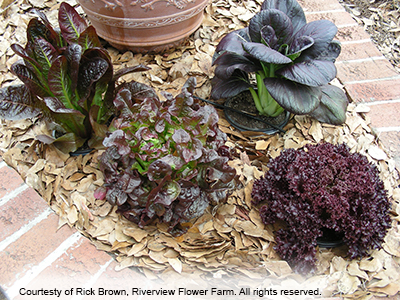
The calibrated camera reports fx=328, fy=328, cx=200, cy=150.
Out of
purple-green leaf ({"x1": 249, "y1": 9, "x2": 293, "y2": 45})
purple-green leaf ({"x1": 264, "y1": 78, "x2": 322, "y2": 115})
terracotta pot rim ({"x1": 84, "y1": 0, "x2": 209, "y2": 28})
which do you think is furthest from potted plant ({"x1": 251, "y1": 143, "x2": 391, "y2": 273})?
terracotta pot rim ({"x1": 84, "y1": 0, "x2": 209, "y2": 28})

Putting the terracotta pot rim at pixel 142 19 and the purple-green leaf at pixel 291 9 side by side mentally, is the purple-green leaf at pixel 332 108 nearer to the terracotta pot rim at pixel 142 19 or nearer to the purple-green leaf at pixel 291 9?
the purple-green leaf at pixel 291 9

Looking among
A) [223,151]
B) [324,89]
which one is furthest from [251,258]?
[324,89]

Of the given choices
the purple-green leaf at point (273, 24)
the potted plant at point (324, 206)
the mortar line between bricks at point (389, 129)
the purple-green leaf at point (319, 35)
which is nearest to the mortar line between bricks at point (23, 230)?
the potted plant at point (324, 206)

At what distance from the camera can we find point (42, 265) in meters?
1.27

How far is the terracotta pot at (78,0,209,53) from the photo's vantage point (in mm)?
1845

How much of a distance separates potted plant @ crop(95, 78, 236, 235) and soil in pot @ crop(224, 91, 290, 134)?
1.63ft

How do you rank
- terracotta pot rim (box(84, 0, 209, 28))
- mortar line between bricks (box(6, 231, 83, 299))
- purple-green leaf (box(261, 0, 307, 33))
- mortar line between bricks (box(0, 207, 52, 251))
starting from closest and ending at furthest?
mortar line between bricks (box(6, 231, 83, 299))
mortar line between bricks (box(0, 207, 52, 251))
purple-green leaf (box(261, 0, 307, 33))
terracotta pot rim (box(84, 0, 209, 28))

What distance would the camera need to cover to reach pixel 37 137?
161cm

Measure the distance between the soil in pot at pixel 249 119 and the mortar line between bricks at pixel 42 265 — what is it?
1.06 metres

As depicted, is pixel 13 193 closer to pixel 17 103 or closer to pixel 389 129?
pixel 17 103

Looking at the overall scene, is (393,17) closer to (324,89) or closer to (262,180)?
(324,89)

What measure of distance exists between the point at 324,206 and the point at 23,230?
Result: 49.4 inches

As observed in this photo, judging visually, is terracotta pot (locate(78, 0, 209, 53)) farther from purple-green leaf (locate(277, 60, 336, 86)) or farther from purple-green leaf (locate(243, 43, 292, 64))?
purple-green leaf (locate(277, 60, 336, 86))

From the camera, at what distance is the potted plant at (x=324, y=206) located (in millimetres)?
1359
